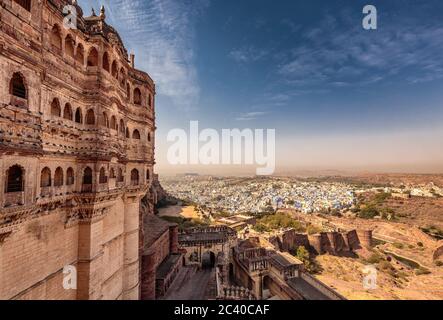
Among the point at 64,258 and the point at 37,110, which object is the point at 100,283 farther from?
the point at 37,110

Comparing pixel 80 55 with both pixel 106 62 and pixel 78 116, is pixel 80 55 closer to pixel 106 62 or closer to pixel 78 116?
pixel 106 62

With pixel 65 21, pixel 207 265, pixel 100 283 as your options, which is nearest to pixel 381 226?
pixel 207 265

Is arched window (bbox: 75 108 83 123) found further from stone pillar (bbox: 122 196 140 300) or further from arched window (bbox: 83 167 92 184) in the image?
stone pillar (bbox: 122 196 140 300)

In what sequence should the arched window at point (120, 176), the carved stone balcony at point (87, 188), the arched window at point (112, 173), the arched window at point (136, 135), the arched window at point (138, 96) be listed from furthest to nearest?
the arched window at point (138, 96), the arched window at point (136, 135), the arched window at point (120, 176), the arched window at point (112, 173), the carved stone balcony at point (87, 188)

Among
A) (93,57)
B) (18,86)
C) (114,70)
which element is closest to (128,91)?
(114,70)

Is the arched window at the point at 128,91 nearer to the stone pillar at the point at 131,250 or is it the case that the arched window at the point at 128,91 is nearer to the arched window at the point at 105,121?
the arched window at the point at 105,121

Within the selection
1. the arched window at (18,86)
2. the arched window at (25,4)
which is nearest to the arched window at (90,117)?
the arched window at (18,86)
